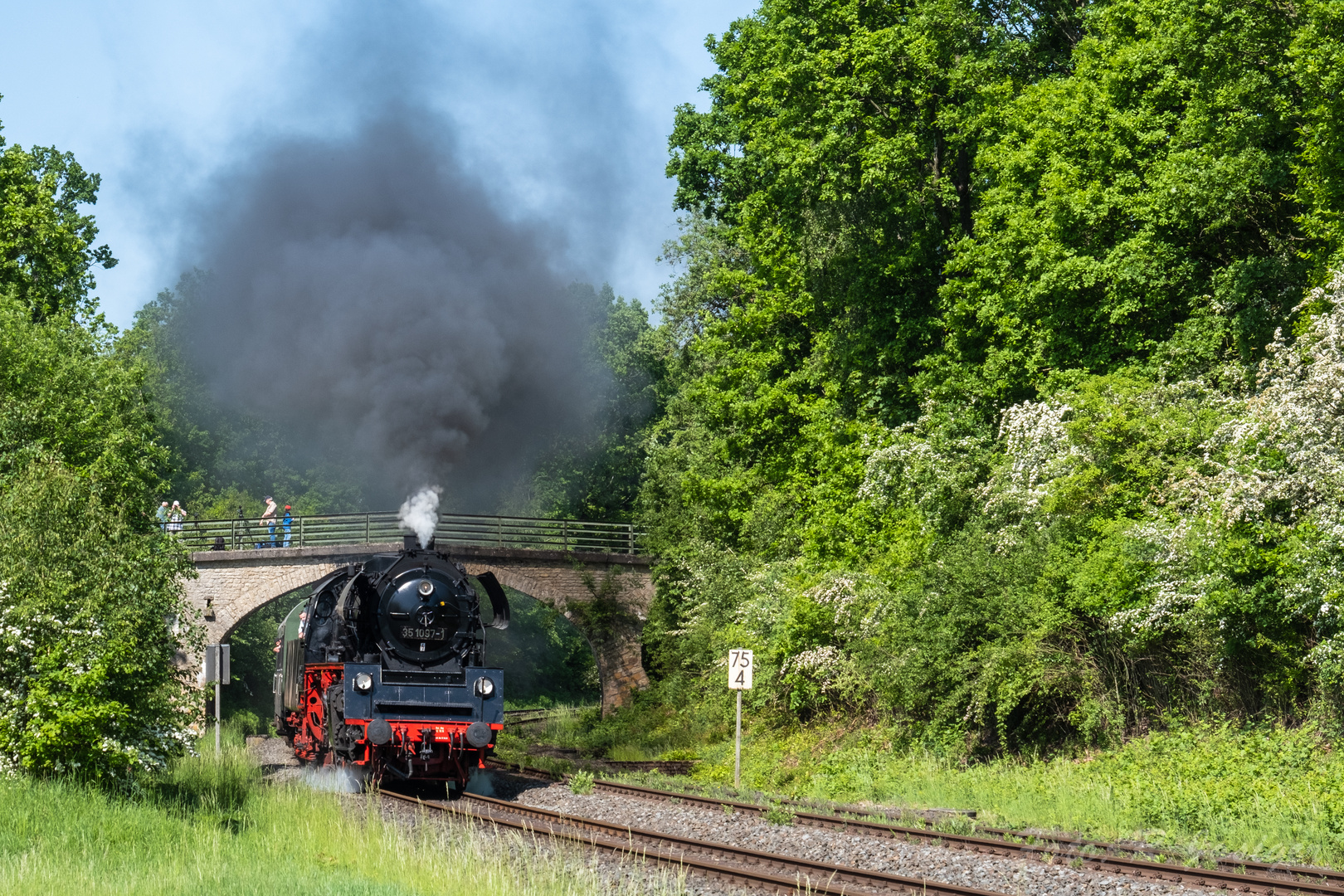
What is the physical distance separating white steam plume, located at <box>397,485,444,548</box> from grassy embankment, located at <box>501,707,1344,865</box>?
5.37 metres

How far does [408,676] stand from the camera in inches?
717

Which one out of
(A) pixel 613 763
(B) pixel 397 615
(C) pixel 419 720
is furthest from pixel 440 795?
(A) pixel 613 763

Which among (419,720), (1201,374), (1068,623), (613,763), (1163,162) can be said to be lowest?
(613,763)

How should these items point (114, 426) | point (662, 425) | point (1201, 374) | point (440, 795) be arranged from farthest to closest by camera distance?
point (662, 425)
point (114, 426)
point (1201, 374)
point (440, 795)

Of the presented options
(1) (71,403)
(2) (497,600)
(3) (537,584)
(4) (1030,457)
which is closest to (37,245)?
(1) (71,403)

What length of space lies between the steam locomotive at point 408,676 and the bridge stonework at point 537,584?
1516 centimetres

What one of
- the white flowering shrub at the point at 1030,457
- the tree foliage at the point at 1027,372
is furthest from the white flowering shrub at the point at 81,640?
the white flowering shrub at the point at 1030,457

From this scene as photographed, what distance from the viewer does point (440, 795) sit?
61.9 feet

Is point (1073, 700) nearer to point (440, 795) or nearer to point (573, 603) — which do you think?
point (440, 795)

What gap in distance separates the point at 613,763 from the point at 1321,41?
1667 cm

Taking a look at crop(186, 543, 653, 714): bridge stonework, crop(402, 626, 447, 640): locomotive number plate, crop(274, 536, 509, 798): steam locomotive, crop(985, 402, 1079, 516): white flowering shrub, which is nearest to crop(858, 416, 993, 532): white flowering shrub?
crop(985, 402, 1079, 516): white flowering shrub

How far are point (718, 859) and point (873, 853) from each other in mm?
1536

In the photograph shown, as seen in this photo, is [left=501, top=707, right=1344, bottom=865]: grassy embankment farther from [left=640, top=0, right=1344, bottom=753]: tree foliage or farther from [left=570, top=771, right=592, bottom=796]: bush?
[left=570, top=771, right=592, bottom=796]: bush

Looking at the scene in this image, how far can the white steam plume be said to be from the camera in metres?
Answer: 20.6
